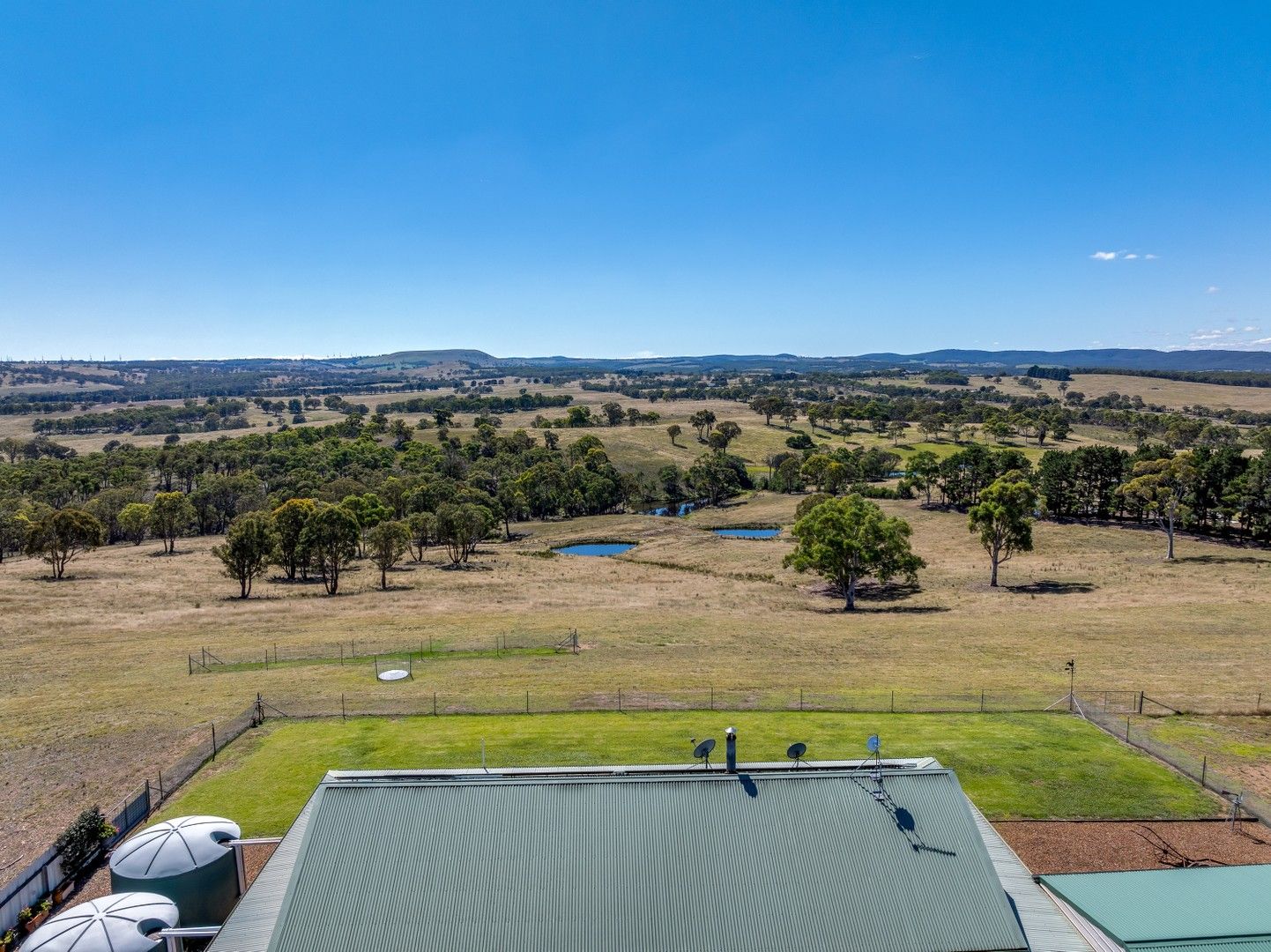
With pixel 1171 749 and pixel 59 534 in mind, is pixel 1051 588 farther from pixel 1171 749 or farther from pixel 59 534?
pixel 59 534

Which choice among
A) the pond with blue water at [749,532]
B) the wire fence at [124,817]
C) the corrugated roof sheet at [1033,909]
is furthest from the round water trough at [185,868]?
the pond with blue water at [749,532]

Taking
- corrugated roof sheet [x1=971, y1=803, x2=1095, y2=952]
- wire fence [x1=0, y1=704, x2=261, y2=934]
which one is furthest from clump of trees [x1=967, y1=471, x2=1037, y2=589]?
wire fence [x1=0, y1=704, x2=261, y2=934]

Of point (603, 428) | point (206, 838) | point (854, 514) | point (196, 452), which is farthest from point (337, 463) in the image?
point (206, 838)

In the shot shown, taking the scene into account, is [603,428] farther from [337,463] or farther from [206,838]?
[206,838]

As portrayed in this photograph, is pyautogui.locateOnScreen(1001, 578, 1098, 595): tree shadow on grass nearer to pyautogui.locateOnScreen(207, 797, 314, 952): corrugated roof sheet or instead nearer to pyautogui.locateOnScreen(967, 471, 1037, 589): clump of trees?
pyautogui.locateOnScreen(967, 471, 1037, 589): clump of trees

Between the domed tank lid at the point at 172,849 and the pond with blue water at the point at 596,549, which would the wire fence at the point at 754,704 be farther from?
the pond with blue water at the point at 596,549
